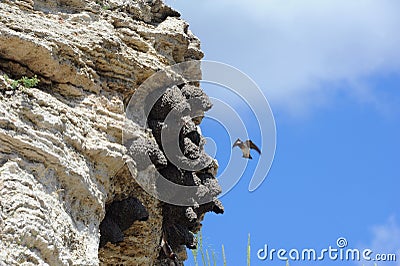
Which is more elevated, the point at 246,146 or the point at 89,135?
the point at 246,146

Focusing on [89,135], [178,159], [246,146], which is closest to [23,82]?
[89,135]

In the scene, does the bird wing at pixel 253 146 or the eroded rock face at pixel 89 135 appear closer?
the eroded rock face at pixel 89 135

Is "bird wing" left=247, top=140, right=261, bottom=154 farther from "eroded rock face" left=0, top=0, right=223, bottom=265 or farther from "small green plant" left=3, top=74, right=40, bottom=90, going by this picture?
"small green plant" left=3, top=74, right=40, bottom=90

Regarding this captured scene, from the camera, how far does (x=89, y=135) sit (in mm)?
7008

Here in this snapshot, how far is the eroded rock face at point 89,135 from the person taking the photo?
19.2 feet

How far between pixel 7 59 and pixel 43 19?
2.68ft

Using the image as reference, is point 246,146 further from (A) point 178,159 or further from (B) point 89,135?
(B) point 89,135

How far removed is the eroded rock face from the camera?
5.86 m

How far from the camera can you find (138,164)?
7.59 metres

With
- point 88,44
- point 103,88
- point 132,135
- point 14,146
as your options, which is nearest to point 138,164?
point 132,135

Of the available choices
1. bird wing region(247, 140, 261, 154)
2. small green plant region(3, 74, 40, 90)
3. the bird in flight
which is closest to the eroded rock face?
small green plant region(3, 74, 40, 90)

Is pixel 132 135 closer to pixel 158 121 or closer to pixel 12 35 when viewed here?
pixel 158 121

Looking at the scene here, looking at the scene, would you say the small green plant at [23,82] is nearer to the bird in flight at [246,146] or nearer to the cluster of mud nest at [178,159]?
the cluster of mud nest at [178,159]

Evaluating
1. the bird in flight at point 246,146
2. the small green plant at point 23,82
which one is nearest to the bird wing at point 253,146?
the bird in flight at point 246,146
